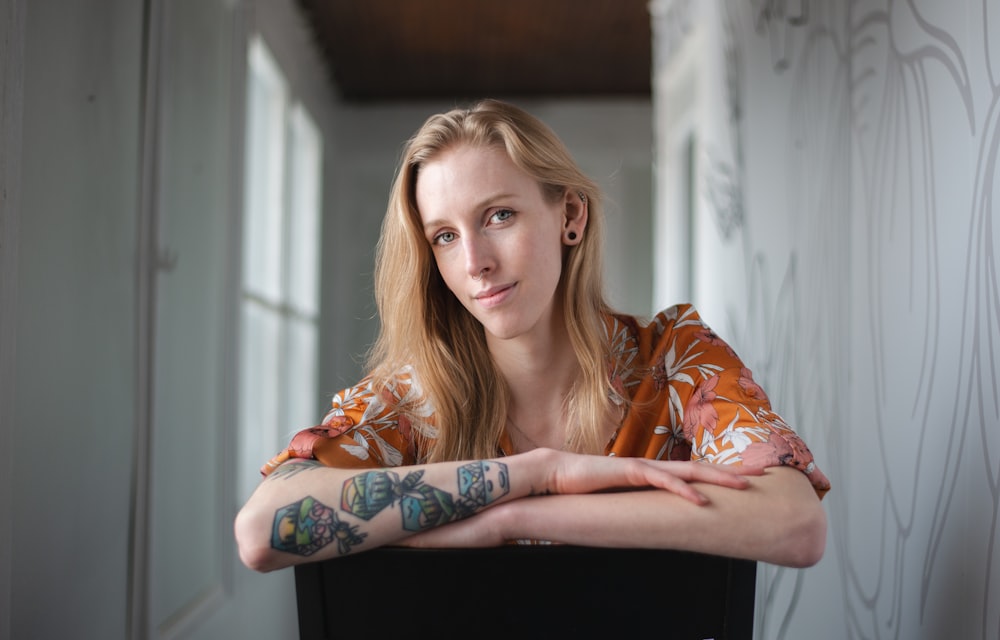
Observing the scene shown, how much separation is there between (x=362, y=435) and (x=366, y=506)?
29 cm

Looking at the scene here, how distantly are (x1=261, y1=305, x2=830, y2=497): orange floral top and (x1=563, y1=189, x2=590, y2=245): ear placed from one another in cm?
18

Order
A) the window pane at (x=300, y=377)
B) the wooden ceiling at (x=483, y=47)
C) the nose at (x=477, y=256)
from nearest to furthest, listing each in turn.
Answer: the nose at (x=477, y=256) → the wooden ceiling at (x=483, y=47) → the window pane at (x=300, y=377)

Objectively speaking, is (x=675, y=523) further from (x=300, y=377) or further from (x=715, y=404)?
(x=300, y=377)

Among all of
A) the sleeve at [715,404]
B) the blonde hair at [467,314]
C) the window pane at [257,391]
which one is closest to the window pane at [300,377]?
the window pane at [257,391]

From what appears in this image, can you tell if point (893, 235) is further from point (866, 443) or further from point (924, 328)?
point (866, 443)

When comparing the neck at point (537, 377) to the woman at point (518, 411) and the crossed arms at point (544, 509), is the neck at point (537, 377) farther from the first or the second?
the crossed arms at point (544, 509)

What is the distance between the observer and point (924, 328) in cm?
160

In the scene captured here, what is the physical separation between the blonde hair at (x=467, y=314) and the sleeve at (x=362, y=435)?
24 mm

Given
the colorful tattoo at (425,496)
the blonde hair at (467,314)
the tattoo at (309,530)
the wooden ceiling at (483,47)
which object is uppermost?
the wooden ceiling at (483,47)

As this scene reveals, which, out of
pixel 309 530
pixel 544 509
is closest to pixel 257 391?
pixel 309 530

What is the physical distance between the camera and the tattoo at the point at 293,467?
1320 millimetres

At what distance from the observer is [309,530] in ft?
3.99

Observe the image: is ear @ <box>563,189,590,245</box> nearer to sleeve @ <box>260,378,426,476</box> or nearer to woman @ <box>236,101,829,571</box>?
woman @ <box>236,101,829,571</box>

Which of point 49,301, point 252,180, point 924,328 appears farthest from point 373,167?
point 924,328
